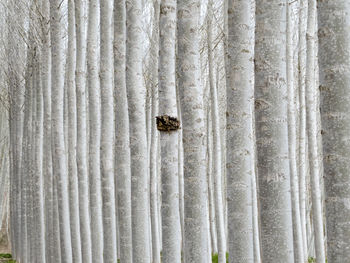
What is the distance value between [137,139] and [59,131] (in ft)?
16.2

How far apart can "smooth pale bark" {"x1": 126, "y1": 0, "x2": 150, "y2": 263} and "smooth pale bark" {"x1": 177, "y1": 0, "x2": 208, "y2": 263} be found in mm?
1343

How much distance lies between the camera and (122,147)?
6430 millimetres

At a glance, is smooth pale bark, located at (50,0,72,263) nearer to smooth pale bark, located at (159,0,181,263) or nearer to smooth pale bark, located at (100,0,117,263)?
smooth pale bark, located at (100,0,117,263)

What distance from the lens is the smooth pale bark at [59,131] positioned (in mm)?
9961

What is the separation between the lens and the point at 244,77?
3820 mm

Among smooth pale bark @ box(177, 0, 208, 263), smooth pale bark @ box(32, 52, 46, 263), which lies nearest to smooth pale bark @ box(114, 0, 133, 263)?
smooth pale bark @ box(177, 0, 208, 263)

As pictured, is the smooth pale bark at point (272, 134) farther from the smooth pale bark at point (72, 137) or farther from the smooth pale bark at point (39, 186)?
the smooth pale bark at point (39, 186)

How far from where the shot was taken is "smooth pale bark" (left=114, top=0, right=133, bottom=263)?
6.20 meters

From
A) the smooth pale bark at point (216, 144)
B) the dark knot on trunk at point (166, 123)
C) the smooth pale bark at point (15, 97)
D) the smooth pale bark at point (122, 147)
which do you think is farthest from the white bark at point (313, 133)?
the smooth pale bark at point (15, 97)

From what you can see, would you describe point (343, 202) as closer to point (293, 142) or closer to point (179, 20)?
point (179, 20)

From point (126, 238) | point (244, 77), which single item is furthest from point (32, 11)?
point (244, 77)

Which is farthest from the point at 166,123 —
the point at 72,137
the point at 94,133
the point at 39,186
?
the point at 39,186

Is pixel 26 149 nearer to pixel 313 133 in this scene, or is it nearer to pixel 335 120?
pixel 313 133

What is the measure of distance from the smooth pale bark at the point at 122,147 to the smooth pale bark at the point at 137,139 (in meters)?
0.46
